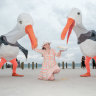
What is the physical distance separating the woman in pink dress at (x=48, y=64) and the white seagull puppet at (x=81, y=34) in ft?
1.87

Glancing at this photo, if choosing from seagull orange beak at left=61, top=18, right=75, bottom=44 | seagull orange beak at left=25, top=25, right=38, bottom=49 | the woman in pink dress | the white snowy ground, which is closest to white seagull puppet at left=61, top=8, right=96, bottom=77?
seagull orange beak at left=61, top=18, right=75, bottom=44

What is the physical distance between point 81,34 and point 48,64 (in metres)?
1.71

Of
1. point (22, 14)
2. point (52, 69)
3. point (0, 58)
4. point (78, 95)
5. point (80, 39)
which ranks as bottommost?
→ point (78, 95)

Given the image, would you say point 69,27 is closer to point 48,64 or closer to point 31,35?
point 31,35

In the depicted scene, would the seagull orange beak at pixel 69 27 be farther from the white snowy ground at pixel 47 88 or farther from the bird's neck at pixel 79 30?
the white snowy ground at pixel 47 88

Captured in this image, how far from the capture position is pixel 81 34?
5348 mm

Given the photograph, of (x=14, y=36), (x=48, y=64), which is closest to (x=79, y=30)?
(x=48, y=64)

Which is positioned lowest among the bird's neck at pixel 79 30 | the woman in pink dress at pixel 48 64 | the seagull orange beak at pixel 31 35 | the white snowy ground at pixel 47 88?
the white snowy ground at pixel 47 88

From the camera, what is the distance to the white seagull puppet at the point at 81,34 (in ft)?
16.3

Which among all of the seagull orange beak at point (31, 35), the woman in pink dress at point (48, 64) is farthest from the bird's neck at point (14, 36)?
the woman in pink dress at point (48, 64)

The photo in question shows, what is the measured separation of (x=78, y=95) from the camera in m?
2.59

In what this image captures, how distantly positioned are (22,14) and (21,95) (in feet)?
10.3

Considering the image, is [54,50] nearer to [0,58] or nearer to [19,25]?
[19,25]

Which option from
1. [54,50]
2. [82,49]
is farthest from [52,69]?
[82,49]
